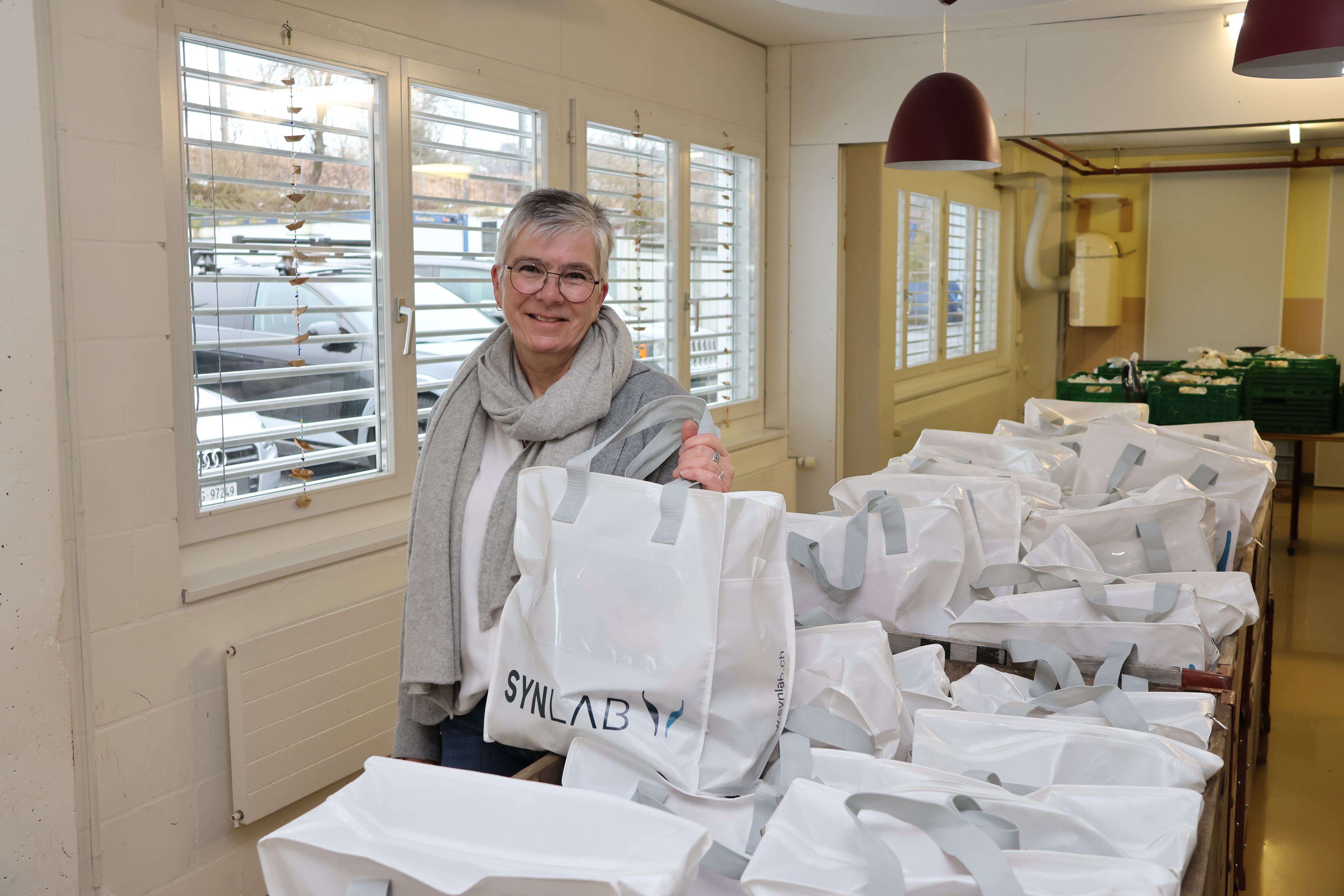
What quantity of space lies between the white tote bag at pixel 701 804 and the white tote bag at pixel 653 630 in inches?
0.8

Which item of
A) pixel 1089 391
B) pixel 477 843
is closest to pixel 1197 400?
pixel 1089 391

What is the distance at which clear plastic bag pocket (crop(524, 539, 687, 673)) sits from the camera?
1257 mm

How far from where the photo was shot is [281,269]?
2848 mm

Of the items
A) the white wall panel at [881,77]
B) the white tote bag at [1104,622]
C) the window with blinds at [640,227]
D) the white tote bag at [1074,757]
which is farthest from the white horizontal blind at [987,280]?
the white tote bag at [1074,757]

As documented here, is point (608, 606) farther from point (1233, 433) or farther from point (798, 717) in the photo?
point (1233, 433)

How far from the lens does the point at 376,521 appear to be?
3229 mm

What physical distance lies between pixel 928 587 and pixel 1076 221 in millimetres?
3876

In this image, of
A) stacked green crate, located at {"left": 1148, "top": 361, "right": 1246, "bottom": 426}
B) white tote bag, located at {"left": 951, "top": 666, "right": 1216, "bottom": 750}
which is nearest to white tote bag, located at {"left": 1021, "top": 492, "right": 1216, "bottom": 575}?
white tote bag, located at {"left": 951, "top": 666, "right": 1216, "bottom": 750}

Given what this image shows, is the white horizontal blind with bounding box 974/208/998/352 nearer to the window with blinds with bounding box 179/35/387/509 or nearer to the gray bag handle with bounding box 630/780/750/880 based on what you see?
the window with blinds with bounding box 179/35/387/509

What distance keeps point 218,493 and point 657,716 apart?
6.22ft

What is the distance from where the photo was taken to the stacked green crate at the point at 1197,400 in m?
4.80

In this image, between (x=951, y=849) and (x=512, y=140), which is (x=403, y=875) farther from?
(x=512, y=140)

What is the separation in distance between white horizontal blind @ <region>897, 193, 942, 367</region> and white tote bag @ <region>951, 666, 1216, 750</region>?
4.36 m

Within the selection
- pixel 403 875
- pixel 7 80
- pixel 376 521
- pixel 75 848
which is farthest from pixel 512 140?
pixel 403 875
